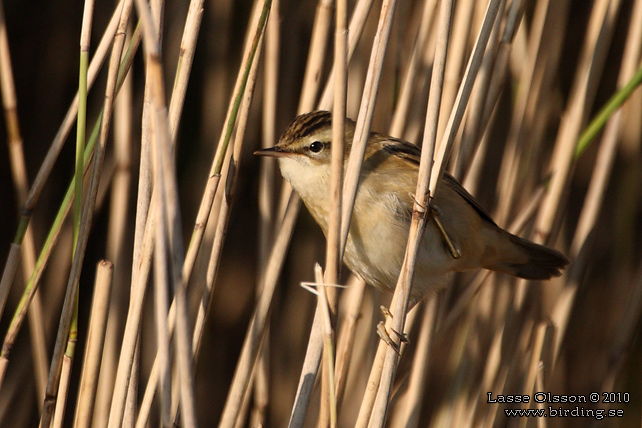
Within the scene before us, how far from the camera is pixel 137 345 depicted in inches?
63.4

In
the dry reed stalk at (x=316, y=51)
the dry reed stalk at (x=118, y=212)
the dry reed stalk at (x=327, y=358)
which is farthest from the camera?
the dry reed stalk at (x=118, y=212)

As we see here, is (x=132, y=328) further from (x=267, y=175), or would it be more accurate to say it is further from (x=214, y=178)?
(x=267, y=175)

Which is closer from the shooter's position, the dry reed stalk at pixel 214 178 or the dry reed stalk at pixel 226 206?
the dry reed stalk at pixel 214 178

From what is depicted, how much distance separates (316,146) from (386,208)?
29cm

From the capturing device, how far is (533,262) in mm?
2453

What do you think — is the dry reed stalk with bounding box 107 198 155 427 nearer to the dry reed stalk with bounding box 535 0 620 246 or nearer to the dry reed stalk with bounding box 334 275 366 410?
the dry reed stalk with bounding box 334 275 366 410

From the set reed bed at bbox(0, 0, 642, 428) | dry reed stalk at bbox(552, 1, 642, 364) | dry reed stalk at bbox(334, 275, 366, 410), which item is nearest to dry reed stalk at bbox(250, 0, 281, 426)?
reed bed at bbox(0, 0, 642, 428)

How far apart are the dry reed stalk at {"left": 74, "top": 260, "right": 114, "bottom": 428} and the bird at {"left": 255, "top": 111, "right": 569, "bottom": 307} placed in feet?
2.02

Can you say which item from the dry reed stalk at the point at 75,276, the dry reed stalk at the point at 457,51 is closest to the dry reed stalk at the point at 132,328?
the dry reed stalk at the point at 75,276

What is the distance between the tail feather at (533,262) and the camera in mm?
2381

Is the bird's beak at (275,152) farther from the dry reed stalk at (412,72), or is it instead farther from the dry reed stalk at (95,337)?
the dry reed stalk at (95,337)

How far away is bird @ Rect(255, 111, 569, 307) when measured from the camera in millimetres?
1991

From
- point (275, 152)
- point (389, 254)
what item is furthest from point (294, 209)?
point (389, 254)

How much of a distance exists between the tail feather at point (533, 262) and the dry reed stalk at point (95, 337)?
1.47m
